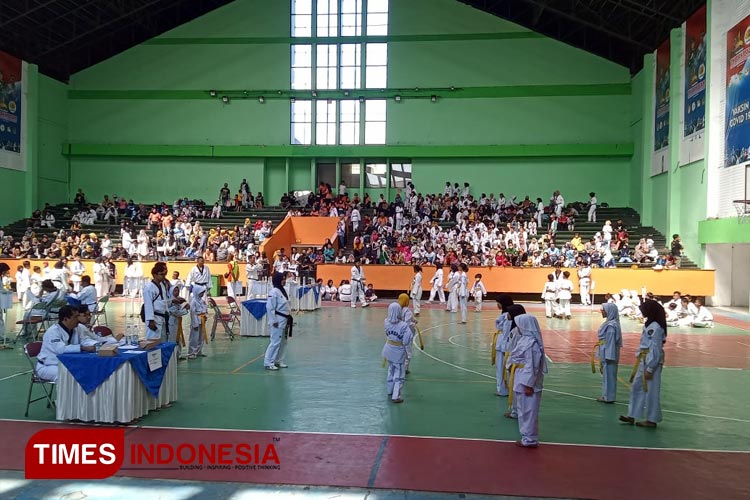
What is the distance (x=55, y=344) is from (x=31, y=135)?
31.6m

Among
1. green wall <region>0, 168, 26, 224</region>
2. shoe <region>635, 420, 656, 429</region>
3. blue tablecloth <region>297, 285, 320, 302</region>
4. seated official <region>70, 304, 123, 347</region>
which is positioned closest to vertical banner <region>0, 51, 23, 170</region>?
green wall <region>0, 168, 26, 224</region>

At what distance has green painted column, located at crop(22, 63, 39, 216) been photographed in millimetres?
33772

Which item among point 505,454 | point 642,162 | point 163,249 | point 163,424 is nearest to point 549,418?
point 505,454

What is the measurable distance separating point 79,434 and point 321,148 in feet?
101

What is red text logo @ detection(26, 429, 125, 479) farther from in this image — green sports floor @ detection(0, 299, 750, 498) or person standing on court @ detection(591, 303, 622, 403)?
person standing on court @ detection(591, 303, 622, 403)

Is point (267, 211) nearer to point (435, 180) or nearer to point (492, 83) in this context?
point (435, 180)

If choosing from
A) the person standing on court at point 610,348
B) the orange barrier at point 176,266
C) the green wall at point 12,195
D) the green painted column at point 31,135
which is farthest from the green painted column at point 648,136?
the green wall at point 12,195

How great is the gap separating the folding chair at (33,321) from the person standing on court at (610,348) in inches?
417

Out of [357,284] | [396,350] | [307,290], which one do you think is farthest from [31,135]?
[396,350]

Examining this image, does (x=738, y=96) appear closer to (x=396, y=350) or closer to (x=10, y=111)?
(x=396, y=350)

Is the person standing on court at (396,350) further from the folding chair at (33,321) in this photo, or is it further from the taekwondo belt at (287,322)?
the folding chair at (33,321)

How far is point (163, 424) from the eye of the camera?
765 cm

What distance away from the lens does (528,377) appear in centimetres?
704

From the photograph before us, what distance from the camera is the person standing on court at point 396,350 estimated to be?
9016 millimetres
